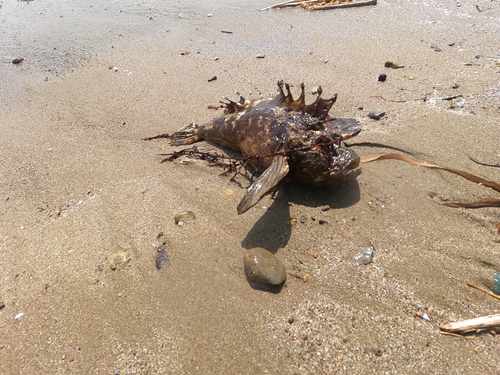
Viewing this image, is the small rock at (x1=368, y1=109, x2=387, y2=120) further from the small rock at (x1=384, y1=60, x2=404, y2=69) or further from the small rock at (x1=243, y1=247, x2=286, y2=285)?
the small rock at (x1=243, y1=247, x2=286, y2=285)

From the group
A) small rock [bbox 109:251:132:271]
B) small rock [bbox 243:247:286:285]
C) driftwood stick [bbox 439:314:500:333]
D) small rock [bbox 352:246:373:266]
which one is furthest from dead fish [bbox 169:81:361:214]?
driftwood stick [bbox 439:314:500:333]

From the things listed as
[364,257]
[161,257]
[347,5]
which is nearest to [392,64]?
[347,5]

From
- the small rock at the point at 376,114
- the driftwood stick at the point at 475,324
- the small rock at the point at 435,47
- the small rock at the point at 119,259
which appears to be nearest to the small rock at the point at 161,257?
the small rock at the point at 119,259

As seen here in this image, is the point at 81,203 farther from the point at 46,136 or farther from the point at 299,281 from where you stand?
the point at 299,281

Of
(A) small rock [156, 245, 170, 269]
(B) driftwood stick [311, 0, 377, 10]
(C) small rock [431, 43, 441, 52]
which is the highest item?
(B) driftwood stick [311, 0, 377, 10]

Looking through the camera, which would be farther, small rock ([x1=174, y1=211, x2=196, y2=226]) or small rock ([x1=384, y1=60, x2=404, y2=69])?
small rock ([x1=384, y1=60, x2=404, y2=69])

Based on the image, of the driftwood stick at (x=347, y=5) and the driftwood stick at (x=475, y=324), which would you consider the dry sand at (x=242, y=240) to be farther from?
the driftwood stick at (x=347, y=5)
